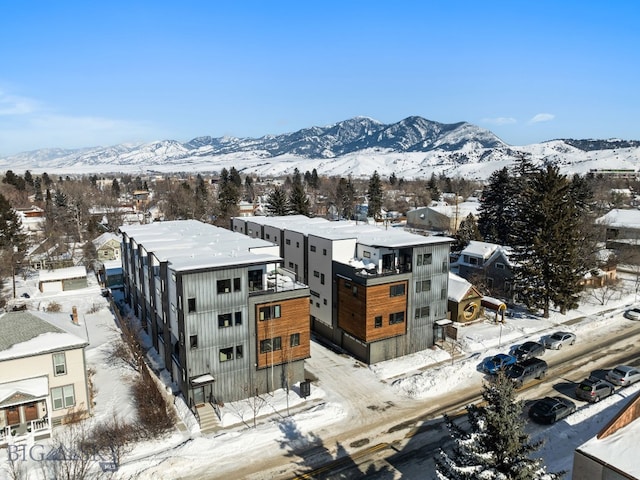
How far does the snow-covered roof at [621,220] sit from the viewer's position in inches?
2835

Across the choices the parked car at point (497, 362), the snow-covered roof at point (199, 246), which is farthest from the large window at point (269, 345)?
the parked car at point (497, 362)

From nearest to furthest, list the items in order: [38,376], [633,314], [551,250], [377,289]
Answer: [38,376], [377,289], [551,250], [633,314]

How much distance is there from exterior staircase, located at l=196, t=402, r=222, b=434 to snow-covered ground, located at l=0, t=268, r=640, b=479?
15.1 inches

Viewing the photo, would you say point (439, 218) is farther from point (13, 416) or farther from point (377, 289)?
point (13, 416)

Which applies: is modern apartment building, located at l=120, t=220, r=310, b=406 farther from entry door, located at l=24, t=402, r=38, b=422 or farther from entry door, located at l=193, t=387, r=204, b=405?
entry door, located at l=24, t=402, r=38, b=422

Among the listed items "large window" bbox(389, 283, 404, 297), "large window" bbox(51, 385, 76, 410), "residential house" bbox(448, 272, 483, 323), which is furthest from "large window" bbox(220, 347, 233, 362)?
"residential house" bbox(448, 272, 483, 323)

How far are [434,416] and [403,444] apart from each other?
3.63 meters

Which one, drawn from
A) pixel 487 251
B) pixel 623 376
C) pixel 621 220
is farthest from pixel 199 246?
pixel 621 220

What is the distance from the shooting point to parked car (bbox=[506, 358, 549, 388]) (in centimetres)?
2997

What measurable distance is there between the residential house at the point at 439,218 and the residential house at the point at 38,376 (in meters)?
76.8

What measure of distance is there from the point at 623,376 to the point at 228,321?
1030 inches

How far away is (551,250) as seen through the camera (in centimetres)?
4103

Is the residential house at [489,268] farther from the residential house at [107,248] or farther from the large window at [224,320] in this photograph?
the residential house at [107,248]

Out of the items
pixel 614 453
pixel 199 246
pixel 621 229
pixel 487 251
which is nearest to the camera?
pixel 614 453
